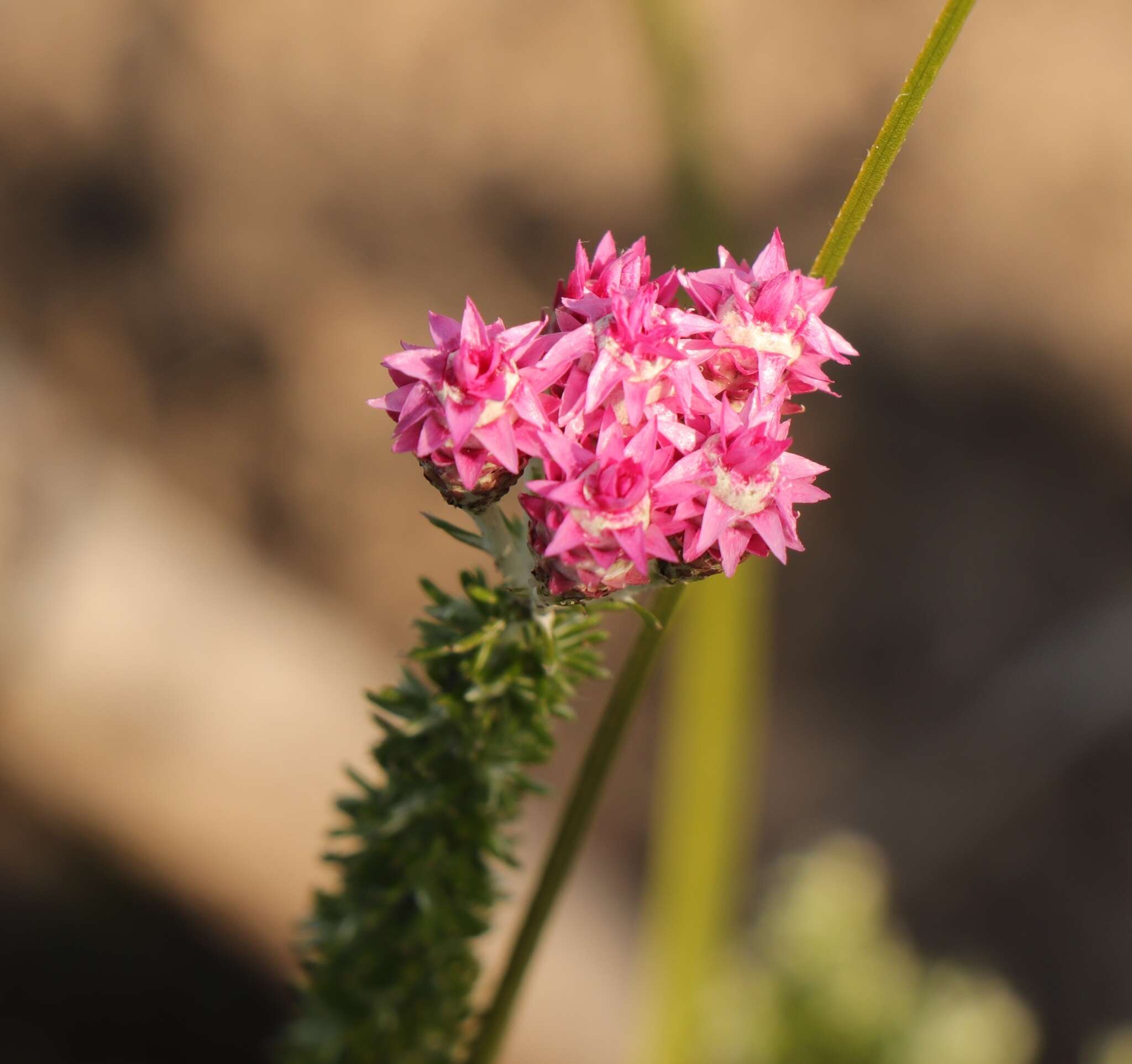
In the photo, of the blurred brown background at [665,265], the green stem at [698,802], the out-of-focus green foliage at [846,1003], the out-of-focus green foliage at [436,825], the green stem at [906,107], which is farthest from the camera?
the blurred brown background at [665,265]

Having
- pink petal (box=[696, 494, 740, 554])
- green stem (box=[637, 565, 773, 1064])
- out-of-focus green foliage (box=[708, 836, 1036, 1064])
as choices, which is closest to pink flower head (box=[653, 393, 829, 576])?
pink petal (box=[696, 494, 740, 554])

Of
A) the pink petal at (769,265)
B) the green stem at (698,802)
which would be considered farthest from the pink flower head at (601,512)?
the green stem at (698,802)

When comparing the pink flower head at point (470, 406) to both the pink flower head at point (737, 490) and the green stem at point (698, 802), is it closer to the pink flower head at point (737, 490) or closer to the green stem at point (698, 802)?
the pink flower head at point (737, 490)

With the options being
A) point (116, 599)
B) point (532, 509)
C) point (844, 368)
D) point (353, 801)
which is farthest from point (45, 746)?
point (844, 368)

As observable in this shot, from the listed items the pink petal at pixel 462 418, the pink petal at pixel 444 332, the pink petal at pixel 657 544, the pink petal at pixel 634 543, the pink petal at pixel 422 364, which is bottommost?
the pink petal at pixel 634 543

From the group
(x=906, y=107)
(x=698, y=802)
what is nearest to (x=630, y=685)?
(x=906, y=107)

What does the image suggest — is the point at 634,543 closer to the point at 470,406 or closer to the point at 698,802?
the point at 470,406
